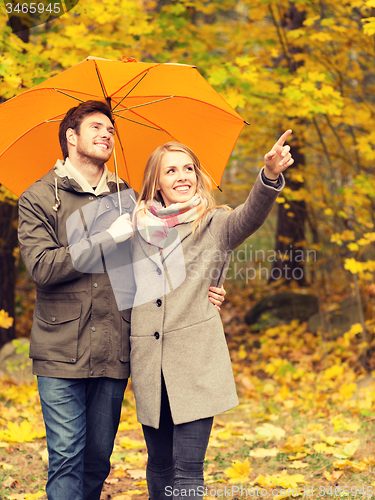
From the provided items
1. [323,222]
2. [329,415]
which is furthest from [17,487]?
[323,222]

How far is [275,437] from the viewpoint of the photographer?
428cm

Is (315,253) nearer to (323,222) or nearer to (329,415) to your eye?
(323,222)

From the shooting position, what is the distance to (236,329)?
8852mm

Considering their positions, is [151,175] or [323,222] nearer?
[151,175]

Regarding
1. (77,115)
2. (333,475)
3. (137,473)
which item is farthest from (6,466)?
(77,115)

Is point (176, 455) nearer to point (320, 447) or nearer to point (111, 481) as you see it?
point (111, 481)

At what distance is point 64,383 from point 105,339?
0.88 feet

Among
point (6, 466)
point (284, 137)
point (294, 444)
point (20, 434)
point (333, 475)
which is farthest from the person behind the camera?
point (20, 434)

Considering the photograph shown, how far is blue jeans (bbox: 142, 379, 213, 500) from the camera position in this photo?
2219 millimetres

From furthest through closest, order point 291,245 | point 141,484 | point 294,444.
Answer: point 291,245
point 294,444
point 141,484

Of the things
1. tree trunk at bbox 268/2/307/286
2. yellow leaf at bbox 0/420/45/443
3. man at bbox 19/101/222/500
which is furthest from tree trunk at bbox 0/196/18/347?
man at bbox 19/101/222/500

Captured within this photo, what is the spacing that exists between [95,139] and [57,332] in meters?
0.93

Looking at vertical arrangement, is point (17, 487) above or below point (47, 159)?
below

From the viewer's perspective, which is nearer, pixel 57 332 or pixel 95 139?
pixel 57 332
